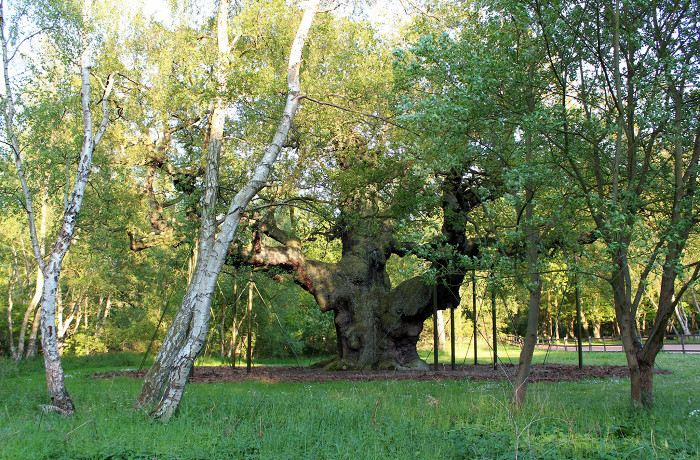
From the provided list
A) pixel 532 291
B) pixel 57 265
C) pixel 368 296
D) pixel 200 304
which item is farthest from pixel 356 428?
pixel 368 296

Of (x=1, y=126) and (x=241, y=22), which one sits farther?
(x=1, y=126)

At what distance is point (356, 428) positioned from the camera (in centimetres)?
571

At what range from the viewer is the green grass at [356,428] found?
4.63m

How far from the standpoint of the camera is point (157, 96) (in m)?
10.3

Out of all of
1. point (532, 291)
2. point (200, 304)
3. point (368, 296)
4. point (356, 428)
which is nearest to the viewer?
point (356, 428)

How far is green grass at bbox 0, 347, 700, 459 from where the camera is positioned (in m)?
4.63

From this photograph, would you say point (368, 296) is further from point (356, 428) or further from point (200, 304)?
point (356, 428)

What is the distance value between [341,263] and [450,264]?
7471 millimetres

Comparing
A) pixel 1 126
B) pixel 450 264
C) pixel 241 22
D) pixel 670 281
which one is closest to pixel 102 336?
pixel 1 126

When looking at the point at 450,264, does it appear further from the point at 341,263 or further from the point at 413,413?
the point at 341,263

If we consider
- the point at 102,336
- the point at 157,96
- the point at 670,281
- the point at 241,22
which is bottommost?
the point at 102,336

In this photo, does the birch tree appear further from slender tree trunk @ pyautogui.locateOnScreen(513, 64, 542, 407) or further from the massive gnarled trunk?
slender tree trunk @ pyautogui.locateOnScreen(513, 64, 542, 407)

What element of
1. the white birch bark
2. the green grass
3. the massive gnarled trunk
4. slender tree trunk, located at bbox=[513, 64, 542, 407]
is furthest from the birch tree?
slender tree trunk, located at bbox=[513, 64, 542, 407]

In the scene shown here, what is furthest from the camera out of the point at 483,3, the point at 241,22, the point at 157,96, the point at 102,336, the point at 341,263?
the point at 102,336
